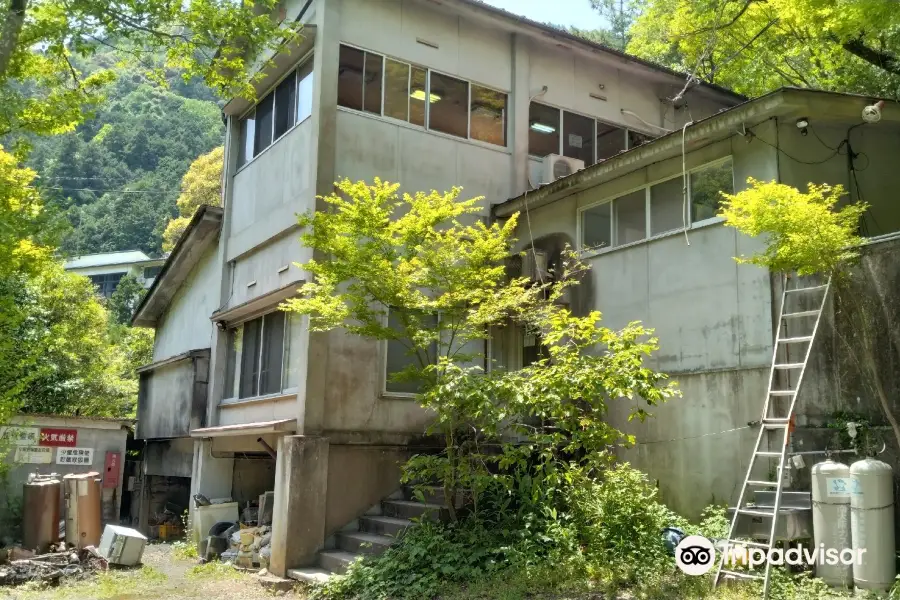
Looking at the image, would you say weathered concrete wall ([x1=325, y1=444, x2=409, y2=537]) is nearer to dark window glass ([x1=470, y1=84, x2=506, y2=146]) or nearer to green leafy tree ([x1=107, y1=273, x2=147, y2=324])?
dark window glass ([x1=470, y1=84, x2=506, y2=146])

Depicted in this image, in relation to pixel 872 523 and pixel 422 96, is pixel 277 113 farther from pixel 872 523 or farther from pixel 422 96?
pixel 872 523

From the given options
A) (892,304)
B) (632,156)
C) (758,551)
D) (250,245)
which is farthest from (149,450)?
(892,304)

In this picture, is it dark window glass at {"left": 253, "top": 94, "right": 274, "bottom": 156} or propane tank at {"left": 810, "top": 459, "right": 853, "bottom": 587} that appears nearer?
propane tank at {"left": 810, "top": 459, "right": 853, "bottom": 587}

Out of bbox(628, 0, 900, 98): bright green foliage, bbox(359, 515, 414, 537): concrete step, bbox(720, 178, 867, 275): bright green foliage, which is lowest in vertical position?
bbox(359, 515, 414, 537): concrete step

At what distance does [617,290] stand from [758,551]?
531cm

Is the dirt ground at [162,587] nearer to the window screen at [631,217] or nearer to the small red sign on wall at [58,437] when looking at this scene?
the small red sign on wall at [58,437]

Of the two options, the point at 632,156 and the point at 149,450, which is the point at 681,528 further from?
the point at 149,450

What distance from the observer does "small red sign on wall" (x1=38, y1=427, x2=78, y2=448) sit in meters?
18.5

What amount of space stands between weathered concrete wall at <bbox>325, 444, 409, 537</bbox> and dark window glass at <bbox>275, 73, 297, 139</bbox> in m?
6.46

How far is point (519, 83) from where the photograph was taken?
15.6m

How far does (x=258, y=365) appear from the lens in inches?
592

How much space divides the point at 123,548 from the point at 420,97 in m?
9.90

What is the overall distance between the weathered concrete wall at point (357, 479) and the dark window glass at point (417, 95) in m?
6.16

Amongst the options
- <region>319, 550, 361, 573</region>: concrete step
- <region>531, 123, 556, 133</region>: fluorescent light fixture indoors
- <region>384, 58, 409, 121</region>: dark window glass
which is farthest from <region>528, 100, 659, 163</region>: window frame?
<region>319, 550, 361, 573</region>: concrete step
